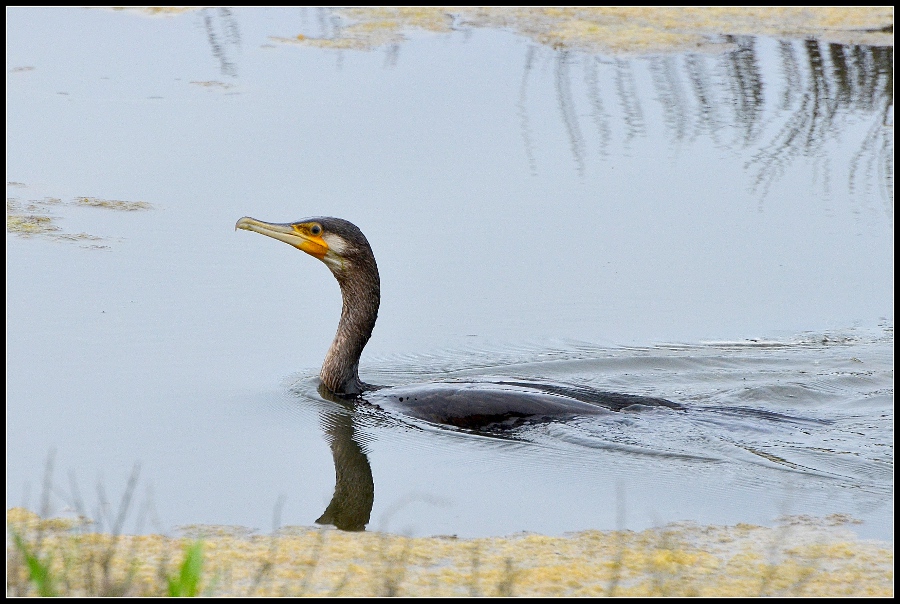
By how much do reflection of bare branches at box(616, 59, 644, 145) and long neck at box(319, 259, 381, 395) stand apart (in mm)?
4527

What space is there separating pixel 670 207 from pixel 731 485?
13.5 ft

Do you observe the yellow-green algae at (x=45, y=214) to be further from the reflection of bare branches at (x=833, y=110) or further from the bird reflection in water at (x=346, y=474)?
the reflection of bare branches at (x=833, y=110)

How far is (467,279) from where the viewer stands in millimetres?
8102

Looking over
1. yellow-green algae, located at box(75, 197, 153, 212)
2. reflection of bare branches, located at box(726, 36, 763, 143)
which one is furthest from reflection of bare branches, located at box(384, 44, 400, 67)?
yellow-green algae, located at box(75, 197, 153, 212)

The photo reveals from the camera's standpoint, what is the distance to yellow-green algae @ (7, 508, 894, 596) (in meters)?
3.97

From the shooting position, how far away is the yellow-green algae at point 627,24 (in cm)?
1378

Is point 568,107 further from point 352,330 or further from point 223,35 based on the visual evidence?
point 352,330

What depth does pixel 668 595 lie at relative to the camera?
400 cm

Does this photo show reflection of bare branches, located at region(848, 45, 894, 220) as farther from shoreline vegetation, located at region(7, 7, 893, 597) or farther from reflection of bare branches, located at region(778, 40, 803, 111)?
shoreline vegetation, located at region(7, 7, 893, 597)

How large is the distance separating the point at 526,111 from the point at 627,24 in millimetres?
3668

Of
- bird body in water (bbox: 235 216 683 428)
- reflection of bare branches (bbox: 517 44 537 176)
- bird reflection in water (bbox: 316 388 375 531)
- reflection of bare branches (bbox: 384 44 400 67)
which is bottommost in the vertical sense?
bird reflection in water (bbox: 316 388 375 531)

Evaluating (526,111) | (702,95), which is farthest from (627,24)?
(526,111)

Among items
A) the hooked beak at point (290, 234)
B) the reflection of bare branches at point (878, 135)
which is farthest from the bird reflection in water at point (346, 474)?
the reflection of bare branches at point (878, 135)

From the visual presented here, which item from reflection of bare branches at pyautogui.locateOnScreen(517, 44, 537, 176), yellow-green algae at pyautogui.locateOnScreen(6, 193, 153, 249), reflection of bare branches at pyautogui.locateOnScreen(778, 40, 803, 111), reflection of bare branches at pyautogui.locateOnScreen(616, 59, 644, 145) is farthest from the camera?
reflection of bare branches at pyautogui.locateOnScreen(778, 40, 803, 111)
